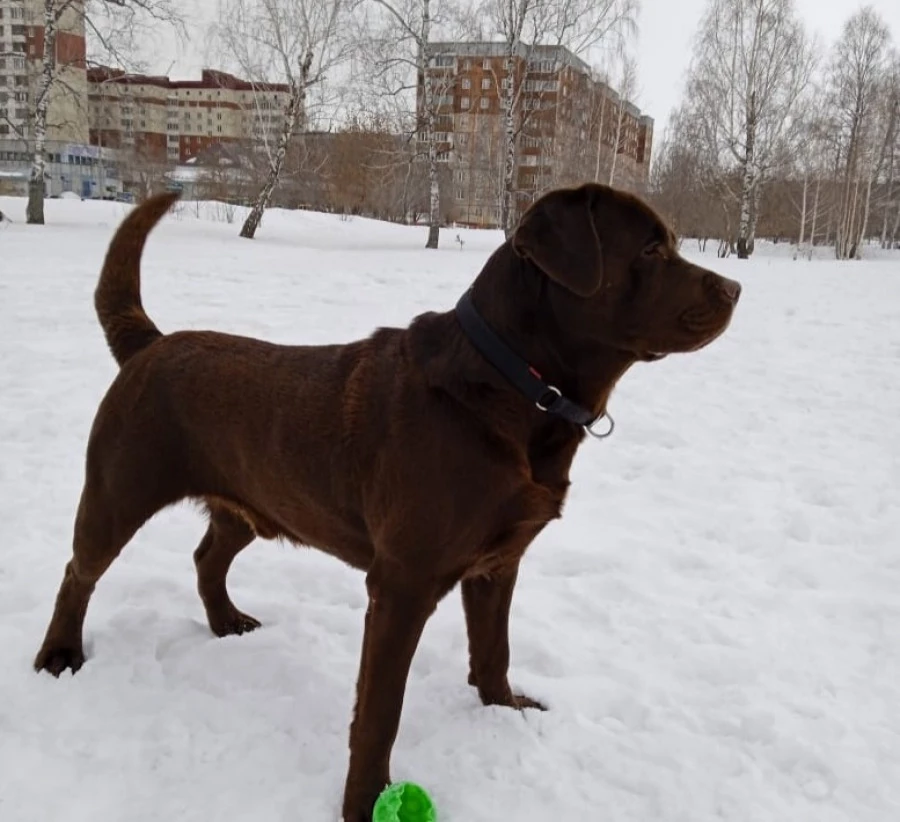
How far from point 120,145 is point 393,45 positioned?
3590 centimetres

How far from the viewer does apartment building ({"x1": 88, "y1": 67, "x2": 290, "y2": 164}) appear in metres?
24.6

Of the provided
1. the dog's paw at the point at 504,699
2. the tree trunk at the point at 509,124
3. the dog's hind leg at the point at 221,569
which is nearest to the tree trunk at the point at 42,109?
the tree trunk at the point at 509,124

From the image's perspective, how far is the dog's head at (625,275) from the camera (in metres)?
1.94

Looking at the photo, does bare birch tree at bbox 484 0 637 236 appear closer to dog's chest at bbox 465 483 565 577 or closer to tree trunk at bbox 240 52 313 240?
tree trunk at bbox 240 52 313 240

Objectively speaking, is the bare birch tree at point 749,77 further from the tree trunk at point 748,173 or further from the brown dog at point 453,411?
the brown dog at point 453,411

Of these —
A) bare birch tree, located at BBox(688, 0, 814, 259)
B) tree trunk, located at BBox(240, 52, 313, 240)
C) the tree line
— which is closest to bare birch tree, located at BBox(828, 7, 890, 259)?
the tree line

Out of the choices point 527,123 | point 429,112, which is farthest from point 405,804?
point 527,123

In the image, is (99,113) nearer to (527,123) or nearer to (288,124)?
→ (288,124)

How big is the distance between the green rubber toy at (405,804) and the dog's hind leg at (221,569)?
3.63ft

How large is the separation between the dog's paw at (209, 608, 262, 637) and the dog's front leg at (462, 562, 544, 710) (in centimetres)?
92

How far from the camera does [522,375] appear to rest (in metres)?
1.96

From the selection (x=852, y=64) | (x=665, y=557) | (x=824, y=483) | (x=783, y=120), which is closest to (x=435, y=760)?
(x=665, y=557)

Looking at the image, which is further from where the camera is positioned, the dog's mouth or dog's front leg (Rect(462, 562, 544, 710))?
dog's front leg (Rect(462, 562, 544, 710))

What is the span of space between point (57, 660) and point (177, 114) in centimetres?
7740
